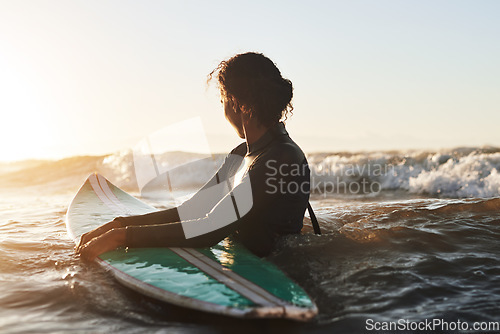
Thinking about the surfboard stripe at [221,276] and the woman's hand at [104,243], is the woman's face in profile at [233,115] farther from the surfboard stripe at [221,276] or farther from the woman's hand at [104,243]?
the woman's hand at [104,243]

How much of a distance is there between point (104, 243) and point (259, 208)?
98 cm

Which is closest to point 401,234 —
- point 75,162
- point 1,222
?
point 1,222

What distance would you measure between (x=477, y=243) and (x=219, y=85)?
2450 mm

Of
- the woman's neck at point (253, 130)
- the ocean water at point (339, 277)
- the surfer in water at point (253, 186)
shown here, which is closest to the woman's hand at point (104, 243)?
the surfer in water at point (253, 186)

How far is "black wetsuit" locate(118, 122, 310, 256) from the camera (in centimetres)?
245

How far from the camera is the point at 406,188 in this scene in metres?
10.6

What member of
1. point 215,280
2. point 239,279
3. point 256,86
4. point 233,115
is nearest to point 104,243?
point 215,280

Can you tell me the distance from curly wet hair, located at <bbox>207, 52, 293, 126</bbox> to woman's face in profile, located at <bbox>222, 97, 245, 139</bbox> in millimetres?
63

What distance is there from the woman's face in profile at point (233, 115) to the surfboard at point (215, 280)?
799 millimetres

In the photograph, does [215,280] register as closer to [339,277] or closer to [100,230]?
[339,277]

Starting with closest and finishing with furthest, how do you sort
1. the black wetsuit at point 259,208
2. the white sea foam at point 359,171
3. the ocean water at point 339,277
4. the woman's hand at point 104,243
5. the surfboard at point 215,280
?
the surfboard at point 215,280 → the ocean water at point 339,277 → the black wetsuit at point 259,208 → the woman's hand at point 104,243 → the white sea foam at point 359,171

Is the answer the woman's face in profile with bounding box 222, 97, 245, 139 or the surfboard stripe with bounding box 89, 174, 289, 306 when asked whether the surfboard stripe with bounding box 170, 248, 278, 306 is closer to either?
the surfboard stripe with bounding box 89, 174, 289, 306

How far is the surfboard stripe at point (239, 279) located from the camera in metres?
1.97

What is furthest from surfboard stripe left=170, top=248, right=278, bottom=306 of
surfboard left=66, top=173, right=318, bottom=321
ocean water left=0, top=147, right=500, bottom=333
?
ocean water left=0, top=147, right=500, bottom=333
